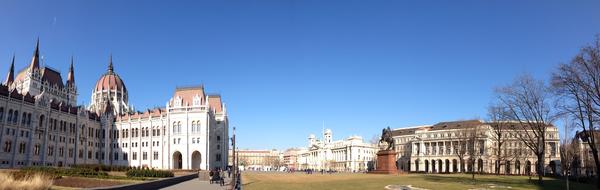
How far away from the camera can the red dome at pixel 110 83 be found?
14064 cm

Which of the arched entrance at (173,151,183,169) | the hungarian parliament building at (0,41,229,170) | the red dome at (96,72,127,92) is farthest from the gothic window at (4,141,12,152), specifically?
the red dome at (96,72,127,92)

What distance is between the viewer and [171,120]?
107m

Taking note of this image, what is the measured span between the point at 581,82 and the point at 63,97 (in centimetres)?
12984

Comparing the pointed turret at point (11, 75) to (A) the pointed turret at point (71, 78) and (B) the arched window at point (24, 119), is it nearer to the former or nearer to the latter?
(A) the pointed turret at point (71, 78)

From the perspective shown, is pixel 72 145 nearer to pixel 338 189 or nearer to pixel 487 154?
pixel 338 189

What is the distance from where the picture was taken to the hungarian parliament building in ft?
293

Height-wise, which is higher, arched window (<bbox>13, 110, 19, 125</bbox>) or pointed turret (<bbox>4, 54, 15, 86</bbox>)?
pointed turret (<bbox>4, 54, 15, 86</bbox>)

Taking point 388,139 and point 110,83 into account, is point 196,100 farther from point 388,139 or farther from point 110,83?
point 388,139

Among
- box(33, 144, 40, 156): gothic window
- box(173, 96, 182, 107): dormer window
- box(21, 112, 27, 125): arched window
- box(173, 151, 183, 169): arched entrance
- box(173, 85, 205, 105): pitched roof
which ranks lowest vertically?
box(173, 151, 183, 169): arched entrance

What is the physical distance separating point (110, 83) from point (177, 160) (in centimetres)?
4875

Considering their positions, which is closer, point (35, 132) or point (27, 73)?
point (35, 132)

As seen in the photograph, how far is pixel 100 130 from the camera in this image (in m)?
121

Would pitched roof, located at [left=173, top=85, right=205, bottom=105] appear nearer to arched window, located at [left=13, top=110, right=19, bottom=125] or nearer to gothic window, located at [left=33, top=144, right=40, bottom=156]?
gothic window, located at [left=33, top=144, right=40, bottom=156]

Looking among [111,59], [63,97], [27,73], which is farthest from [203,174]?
[111,59]
